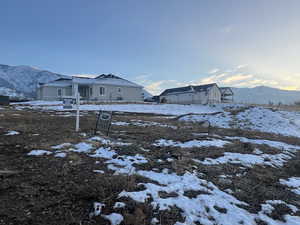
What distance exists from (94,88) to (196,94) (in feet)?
74.2

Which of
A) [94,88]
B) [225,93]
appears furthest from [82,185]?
[225,93]

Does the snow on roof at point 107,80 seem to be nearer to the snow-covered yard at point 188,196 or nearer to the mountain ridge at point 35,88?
the snow-covered yard at point 188,196

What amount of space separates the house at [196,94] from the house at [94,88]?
10.3 m

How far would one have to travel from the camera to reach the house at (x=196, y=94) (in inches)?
1553

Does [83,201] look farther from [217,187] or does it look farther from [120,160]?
[217,187]

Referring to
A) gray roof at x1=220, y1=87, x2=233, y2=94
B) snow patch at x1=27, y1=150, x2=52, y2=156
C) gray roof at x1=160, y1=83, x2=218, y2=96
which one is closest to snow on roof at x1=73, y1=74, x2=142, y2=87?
gray roof at x1=160, y1=83, x2=218, y2=96

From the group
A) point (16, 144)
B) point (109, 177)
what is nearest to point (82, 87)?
point (16, 144)

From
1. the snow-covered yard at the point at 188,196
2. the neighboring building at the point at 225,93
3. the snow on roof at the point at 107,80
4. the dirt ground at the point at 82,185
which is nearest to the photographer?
the dirt ground at the point at 82,185

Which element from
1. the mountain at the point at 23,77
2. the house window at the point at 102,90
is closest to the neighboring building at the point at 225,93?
the house window at the point at 102,90

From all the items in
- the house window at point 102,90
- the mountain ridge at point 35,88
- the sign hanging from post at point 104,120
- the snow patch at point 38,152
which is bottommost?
the snow patch at point 38,152

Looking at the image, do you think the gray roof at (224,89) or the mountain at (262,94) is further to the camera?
the mountain at (262,94)

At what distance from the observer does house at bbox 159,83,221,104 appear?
39.4m

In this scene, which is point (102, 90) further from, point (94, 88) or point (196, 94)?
point (196, 94)

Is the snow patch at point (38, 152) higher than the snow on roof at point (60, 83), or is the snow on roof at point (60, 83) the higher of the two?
the snow on roof at point (60, 83)
